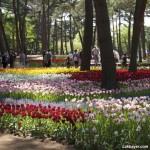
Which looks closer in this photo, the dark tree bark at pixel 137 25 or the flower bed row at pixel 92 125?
the flower bed row at pixel 92 125

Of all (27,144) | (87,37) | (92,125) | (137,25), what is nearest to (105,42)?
(137,25)

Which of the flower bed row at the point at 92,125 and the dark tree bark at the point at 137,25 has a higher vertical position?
the dark tree bark at the point at 137,25

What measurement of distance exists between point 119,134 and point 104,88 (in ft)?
24.3

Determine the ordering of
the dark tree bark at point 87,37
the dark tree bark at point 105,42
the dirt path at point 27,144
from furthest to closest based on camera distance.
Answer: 1. the dark tree bark at point 87,37
2. the dark tree bark at point 105,42
3. the dirt path at point 27,144

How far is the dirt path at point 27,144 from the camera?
634cm

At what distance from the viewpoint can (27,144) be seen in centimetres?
655

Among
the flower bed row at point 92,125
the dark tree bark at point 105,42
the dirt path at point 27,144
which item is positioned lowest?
the dirt path at point 27,144

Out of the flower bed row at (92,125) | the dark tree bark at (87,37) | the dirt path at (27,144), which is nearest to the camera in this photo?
the flower bed row at (92,125)

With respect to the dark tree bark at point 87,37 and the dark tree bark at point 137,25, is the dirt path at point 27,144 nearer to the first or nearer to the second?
the dark tree bark at point 137,25

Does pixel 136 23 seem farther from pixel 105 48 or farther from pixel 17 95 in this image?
pixel 17 95

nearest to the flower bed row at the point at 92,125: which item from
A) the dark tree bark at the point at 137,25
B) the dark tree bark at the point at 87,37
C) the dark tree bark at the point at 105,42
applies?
the dark tree bark at the point at 105,42

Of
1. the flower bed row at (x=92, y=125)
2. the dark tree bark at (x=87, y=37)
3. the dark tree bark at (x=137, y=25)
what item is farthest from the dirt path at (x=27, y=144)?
the dark tree bark at (x=87, y=37)

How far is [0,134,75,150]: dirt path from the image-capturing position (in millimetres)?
6344

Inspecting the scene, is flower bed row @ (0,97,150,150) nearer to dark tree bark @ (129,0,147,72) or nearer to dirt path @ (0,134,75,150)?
dirt path @ (0,134,75,150)
